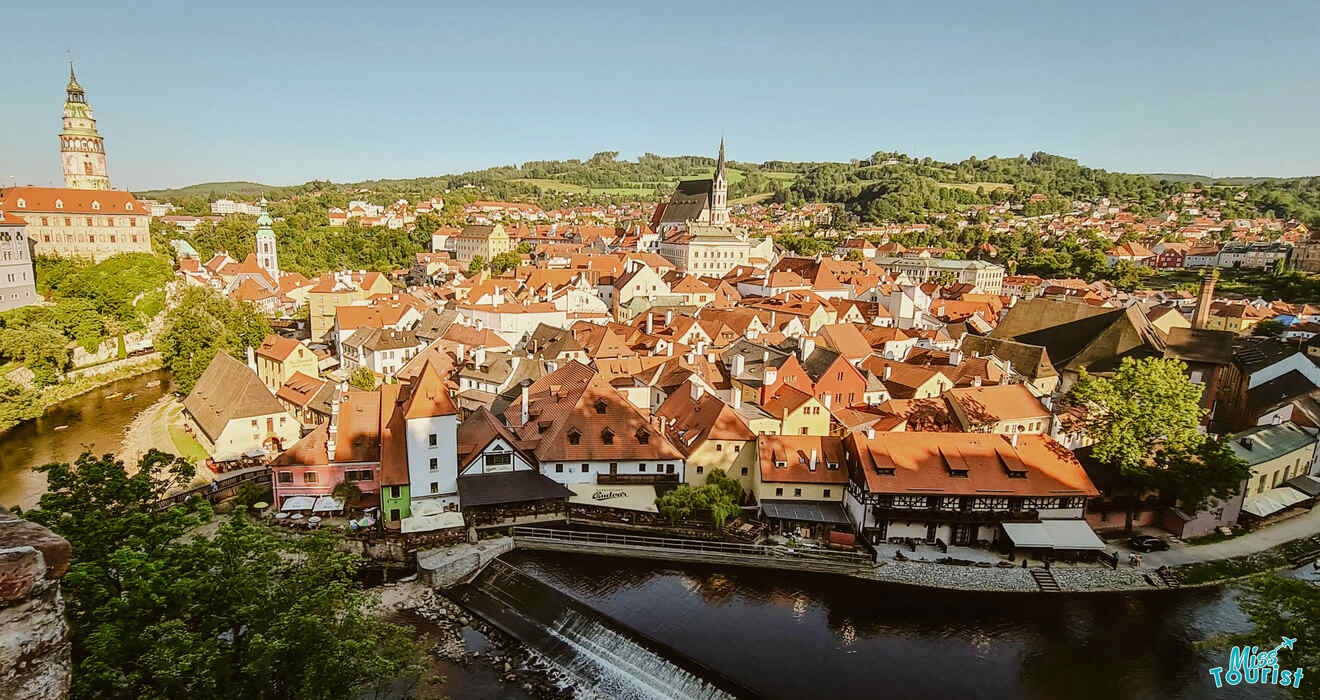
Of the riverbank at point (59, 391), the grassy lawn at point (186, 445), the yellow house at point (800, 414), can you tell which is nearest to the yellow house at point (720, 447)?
the yellow house at point (800, 414)

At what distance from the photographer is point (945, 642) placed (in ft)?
72.8

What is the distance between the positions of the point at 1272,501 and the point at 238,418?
5181cm

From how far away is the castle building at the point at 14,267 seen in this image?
51656mm

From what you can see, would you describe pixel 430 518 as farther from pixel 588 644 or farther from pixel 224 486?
pixel 224 486

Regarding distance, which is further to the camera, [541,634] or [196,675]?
[541,634]

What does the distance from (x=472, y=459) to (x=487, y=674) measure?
33.9ft

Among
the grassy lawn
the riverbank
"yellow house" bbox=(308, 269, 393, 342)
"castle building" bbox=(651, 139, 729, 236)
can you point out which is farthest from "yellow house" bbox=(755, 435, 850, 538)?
"castle building" bbox=(651, 139, 729, 236)

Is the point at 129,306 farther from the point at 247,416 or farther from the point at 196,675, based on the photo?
the point at 196,675

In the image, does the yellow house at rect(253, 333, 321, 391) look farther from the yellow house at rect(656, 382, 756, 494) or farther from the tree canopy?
the yellow house at rect(656, 382, 756, 494)

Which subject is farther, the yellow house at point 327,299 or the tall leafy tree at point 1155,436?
the yellow house at point 327,299

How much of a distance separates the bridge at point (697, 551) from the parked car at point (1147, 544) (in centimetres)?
1189

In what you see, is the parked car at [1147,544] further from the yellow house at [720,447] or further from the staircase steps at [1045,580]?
the yellow house at [720,447]

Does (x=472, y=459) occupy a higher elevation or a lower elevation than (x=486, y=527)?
higher

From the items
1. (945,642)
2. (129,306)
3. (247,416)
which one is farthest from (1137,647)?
(129,306)
